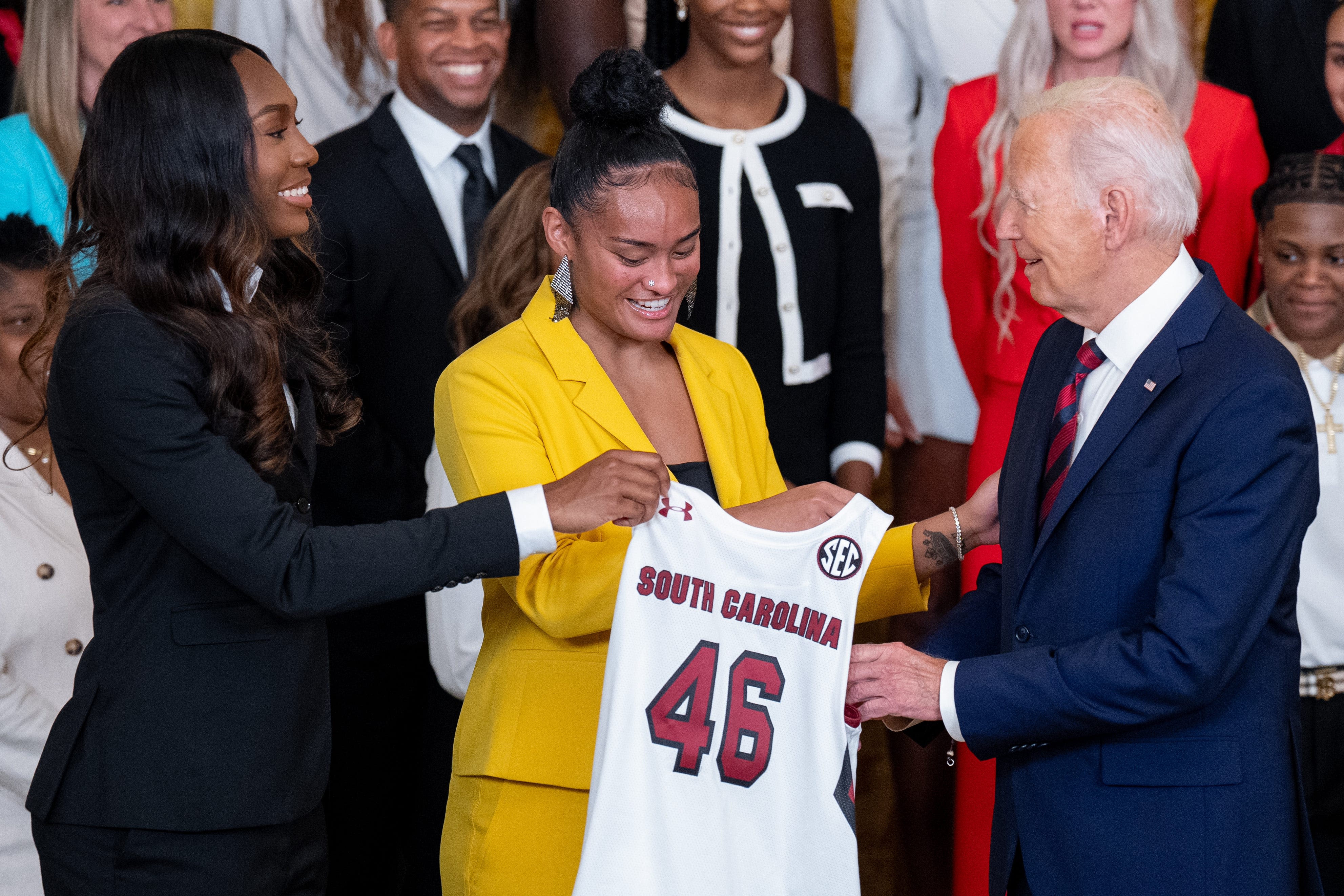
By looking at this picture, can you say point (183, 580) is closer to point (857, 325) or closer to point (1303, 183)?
point (857, 325)

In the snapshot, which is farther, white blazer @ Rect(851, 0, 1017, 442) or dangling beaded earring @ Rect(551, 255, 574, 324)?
white blazer @ Rect(851, 0, 1017, 442)

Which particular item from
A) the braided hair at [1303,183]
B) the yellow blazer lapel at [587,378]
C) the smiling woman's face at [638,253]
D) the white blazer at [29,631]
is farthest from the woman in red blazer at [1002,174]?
the white blazer at [29,631]

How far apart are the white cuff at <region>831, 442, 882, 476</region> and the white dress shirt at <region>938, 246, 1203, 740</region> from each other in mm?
1409

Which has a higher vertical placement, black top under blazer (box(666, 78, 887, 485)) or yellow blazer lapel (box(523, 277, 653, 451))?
black top under blazer (box(666, 78, 887, 485))

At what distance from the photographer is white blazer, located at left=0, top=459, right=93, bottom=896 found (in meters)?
2.57

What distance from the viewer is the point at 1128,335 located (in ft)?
6.38

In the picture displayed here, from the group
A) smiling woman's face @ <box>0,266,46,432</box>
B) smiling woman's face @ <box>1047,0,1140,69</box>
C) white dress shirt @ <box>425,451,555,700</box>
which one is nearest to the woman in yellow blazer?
white dress shirt @ <box>425,451,555,700</box>

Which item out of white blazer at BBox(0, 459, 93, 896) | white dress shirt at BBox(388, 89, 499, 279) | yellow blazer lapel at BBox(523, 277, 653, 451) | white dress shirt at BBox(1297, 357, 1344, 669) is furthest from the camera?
white dress shirt at BBox(388, 89, 499, 279)

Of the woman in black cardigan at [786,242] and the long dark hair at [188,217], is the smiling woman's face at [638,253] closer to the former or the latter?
the long dark hair at [188,217]

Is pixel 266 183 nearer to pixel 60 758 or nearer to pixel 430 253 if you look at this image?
pixel 60 758

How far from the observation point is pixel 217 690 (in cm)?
190

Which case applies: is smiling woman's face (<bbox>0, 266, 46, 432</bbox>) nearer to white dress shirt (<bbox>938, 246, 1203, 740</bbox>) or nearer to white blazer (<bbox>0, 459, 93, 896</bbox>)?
white blazer (<bbox>0, 459, 93, 896</bbox>)

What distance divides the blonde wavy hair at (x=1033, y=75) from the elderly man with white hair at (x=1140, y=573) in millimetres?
1347

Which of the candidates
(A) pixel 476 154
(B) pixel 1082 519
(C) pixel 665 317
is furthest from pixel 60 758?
(A) pixel 476 154
